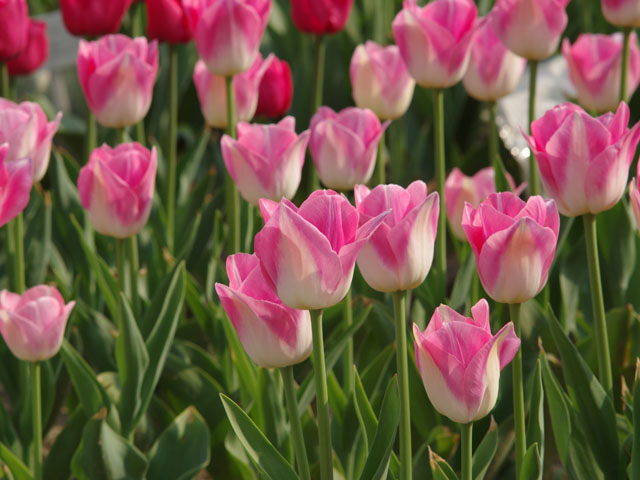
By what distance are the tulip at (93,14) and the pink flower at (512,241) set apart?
3.71 feet

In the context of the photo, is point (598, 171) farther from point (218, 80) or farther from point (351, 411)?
point (218, 80)

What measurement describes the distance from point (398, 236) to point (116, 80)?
86 cm

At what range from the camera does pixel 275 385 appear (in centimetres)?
134

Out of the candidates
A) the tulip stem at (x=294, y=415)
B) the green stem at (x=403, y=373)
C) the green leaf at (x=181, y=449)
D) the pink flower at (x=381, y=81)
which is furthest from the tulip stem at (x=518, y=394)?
the pink flower at (x=381, y=81)

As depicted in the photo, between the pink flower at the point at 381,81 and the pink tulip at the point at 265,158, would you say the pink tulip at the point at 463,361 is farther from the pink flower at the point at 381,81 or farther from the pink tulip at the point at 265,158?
the pink flower at the point at 381,81

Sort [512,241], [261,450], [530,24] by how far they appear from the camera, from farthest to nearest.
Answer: [530,24], [261,450], [512,241]

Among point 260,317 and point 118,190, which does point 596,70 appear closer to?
point 118,190

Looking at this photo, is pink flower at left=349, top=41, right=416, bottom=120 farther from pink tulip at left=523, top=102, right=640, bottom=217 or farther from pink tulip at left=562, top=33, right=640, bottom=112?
pink tulip at left=523, top=102, right=640, bottom=217

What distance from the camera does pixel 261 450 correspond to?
3.43ft

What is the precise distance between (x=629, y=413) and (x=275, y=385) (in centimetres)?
47

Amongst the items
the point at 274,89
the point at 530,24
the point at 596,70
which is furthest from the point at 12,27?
the point at 596,70

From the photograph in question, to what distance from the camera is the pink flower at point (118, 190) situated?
137 cm

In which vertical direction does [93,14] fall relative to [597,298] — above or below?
above

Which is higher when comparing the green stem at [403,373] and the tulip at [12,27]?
the tulip at [12,27]
